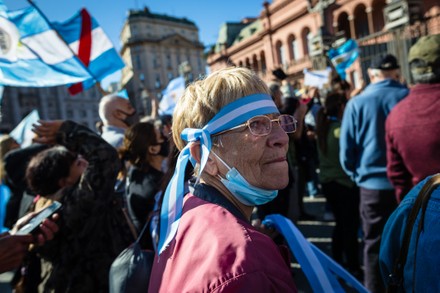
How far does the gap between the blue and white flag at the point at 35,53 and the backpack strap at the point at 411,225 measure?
3.04 metres

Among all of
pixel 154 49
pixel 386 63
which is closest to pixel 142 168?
pixel 386 63

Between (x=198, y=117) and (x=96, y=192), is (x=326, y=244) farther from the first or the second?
(x=198, y=117)

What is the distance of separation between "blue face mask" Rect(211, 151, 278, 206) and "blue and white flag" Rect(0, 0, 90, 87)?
250cm

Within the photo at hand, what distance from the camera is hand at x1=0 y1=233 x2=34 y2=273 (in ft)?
5.22

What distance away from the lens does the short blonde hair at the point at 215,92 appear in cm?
125

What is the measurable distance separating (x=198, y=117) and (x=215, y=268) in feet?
1.85

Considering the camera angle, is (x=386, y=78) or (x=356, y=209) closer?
(x=386, y=78)

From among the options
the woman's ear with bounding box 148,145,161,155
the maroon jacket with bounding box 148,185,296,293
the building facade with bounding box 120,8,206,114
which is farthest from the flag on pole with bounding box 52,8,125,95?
the building facade with bounding box 120,8,206,114

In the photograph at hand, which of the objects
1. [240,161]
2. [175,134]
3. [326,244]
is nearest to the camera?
[240,161]

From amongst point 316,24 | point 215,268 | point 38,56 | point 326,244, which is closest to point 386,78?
point 326,244

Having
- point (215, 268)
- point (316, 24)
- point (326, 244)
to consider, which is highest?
point (316, 24)

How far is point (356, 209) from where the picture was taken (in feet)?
12.4

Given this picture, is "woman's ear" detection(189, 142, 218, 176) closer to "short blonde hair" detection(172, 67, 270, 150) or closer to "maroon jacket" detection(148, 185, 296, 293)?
"short blonde hair" detection(172, 67, 270, 150)

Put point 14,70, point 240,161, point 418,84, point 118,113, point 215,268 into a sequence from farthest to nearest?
1. point 118,113
2. point 14,70
3. point 418,84
4. point 240,161
5. point 215,268
